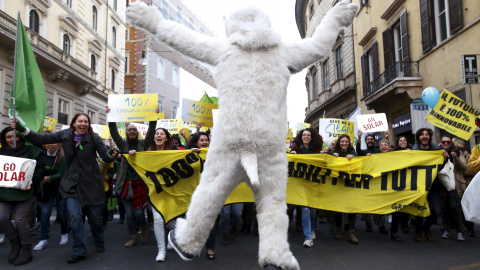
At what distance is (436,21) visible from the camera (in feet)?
43.3

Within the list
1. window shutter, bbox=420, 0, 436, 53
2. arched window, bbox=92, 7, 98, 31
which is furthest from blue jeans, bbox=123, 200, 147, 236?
arched window, bbox=92, 7, 98, 31

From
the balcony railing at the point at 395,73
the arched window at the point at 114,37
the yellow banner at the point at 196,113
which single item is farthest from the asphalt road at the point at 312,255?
the arched window at the point at 114,37

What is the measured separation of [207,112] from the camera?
902 centimetres

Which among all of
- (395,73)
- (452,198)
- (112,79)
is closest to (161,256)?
(452,198)

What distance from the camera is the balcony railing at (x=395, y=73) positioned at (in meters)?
14.7

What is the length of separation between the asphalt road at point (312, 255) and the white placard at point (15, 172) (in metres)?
1.04

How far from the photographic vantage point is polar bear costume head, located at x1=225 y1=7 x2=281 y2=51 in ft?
10.2

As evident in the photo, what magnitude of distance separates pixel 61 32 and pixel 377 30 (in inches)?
705

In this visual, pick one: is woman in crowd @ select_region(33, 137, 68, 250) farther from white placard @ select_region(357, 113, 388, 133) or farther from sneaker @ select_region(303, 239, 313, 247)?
white placard @ select_region(357, 113, 388, 133)

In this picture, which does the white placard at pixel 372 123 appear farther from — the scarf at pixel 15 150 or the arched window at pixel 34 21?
the arched window at pixel 34 21

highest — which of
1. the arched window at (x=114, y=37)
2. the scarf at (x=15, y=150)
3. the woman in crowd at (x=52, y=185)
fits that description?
the arched window at (x=114, y=37)

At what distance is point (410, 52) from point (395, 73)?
3.29 feet

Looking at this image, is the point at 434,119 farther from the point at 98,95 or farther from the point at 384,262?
the point at 98,95

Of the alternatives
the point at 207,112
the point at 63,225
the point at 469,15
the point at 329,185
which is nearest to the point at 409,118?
the point at 469,15
